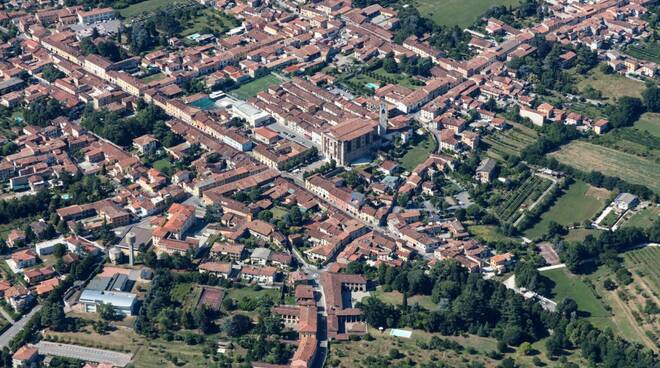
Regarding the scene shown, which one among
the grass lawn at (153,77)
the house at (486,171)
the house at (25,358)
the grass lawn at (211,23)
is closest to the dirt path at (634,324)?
the house at (486,171)

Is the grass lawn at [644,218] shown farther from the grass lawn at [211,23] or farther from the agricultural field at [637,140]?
the grass lawn at [211,23]

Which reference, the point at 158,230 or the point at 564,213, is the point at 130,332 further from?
the point at 564,213

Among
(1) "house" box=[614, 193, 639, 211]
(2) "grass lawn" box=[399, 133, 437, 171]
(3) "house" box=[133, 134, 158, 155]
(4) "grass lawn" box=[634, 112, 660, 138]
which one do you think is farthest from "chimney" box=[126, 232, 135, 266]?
(4) "grass lawn" box=[634, 112, 660, 138]

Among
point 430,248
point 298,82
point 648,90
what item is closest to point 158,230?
point 430,248

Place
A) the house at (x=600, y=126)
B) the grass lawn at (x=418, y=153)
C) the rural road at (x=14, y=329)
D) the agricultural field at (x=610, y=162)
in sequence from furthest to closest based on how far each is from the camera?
A: the house at (x=600, y=126) → the grass lawn at (x=418, y=153) → the agricultural field at (x=610, y=162) → the rural road at (x=14, y=329)

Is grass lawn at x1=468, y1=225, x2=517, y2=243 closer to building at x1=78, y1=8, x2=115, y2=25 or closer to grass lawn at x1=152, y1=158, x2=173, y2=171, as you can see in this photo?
grass lawn at x1=152, y1=158, x2=173, y2=171
